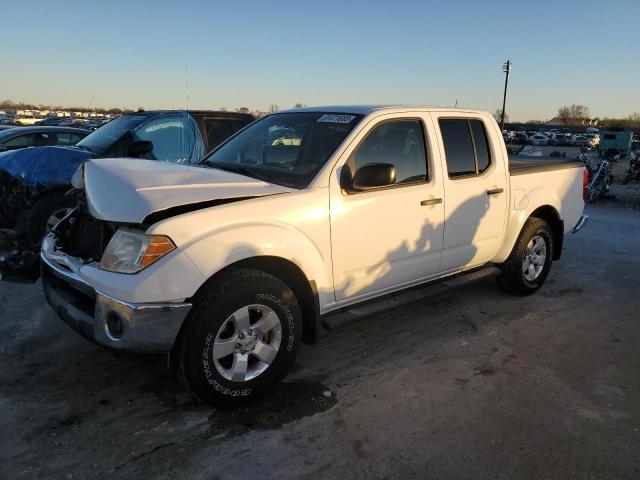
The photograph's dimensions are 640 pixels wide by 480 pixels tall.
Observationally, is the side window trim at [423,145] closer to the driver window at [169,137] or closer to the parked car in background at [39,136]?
the driver window at [169,137]

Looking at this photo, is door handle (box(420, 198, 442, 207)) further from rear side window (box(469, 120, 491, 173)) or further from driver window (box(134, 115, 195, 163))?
driver window (box(134, 115, 195, 163))

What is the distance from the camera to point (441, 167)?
415 centimetres

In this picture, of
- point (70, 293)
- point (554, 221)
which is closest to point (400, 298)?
point (70, 293)

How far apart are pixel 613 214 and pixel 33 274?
36.0 feet

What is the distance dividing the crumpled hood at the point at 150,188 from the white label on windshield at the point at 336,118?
831 millimetres

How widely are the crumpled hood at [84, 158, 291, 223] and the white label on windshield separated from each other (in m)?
0.83

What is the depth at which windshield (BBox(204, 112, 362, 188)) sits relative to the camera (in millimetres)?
3602

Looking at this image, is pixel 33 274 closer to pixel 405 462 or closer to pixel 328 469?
pixel 328 469

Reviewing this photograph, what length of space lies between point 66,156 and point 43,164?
29cm

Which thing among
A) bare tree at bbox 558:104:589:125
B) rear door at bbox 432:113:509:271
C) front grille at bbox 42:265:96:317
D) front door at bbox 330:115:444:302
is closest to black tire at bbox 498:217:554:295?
rear door at bbox 432:113:509:271

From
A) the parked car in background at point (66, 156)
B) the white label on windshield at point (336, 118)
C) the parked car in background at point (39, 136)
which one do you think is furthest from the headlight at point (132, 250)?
the parked car in background at point (39, 136)

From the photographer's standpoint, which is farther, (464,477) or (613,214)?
(613,214)

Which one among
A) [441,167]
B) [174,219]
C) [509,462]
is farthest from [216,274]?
[441,167]

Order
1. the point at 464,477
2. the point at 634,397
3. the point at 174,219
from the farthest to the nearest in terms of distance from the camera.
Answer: the point at 634,397 < the point at 174,219 < the point at 464,477
